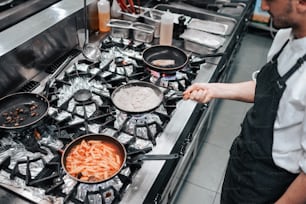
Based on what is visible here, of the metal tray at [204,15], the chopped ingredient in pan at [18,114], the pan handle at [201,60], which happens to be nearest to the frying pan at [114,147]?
the chopped ingredient in pan at [18,114]

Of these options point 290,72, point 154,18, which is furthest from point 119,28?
point 290,72

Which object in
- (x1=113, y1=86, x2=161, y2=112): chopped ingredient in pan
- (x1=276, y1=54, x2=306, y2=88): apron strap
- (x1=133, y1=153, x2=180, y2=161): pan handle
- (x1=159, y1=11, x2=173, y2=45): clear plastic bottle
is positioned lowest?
(x1=133, y1=153, x2=180, y2=161): pan handle

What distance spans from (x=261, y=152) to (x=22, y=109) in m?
0.93

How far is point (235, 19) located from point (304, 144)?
1.29m

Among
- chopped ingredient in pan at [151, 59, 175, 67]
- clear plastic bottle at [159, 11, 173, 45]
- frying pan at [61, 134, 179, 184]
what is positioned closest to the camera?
frying pan at [61, 134, 179, 184]

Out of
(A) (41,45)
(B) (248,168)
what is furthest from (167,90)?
(A) (41,45)

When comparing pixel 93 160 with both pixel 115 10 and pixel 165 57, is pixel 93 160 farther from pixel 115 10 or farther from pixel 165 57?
pixel 115 10

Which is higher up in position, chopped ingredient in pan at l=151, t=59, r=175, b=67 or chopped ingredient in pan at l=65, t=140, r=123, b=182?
chopped ingredient in pan at l=151, t=59, r=175, b=67

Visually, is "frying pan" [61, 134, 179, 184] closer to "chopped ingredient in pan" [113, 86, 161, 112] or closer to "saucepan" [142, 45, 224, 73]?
"chopped ingredient in pan" [113, 86, 161, 112]

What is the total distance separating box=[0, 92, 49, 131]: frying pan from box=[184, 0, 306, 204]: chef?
1.97 ft

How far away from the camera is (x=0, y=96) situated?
1.28 metres

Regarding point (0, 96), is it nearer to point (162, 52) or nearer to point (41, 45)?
point (41, 45)

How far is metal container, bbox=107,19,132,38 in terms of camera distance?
68.7 inches

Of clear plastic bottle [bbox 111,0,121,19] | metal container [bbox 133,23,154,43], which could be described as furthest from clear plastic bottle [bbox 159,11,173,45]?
clear plastic bottle [bbox 111,0,121,19]
